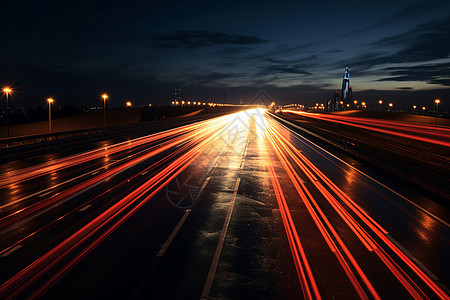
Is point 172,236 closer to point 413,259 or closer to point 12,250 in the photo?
point 12,250

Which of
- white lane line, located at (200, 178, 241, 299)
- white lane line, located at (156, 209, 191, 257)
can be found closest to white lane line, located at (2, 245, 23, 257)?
white lane line, located at (156, 209, 191, 257)

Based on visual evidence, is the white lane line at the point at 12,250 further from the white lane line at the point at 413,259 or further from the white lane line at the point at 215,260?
the white lane line at the point at 413,259

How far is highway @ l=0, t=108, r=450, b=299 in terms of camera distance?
566cm

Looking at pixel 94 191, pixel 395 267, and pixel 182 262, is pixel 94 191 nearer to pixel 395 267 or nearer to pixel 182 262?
pixel 182 262

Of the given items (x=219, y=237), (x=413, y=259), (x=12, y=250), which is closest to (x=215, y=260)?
(x=219, y=237)

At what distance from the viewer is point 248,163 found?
19.5 m

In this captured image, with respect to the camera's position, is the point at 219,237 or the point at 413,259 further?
the point at 219,237

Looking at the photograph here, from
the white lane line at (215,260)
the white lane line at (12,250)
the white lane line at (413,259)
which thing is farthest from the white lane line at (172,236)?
the white lane line at (413,259)

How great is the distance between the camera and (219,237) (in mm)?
7848

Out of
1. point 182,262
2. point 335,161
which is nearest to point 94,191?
point 182,262

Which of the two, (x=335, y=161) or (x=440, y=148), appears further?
(x=440, y=148)

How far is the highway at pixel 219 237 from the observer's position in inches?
223

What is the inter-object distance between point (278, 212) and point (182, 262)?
453cm

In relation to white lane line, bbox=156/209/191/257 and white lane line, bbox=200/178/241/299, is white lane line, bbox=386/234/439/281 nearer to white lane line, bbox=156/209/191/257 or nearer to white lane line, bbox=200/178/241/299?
white lane line, bbox=200/178/241/299
